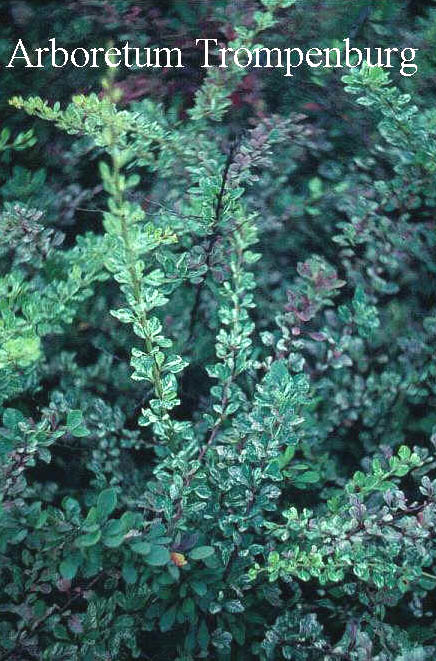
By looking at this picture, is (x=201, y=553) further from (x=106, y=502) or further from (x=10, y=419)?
(x=10, y=419)

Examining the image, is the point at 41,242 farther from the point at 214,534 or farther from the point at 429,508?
the point at 429,508

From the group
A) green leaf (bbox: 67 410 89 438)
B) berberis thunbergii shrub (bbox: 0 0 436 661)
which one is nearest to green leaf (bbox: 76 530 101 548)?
berberis thunbergii shrub (bbox: 0 0 436 661)

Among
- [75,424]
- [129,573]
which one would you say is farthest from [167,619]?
[75,424]

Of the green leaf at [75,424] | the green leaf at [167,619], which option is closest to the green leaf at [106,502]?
the green leaf at [75,424]

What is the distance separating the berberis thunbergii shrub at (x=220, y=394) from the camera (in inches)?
46.1

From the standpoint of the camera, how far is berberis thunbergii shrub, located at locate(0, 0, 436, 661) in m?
1.17

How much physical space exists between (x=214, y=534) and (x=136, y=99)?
3.88ft

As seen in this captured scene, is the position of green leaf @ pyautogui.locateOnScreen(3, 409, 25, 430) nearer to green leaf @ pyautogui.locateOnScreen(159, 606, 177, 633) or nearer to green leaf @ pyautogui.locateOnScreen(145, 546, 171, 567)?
green leaf @ pyautogui.locateOnScreen(145, 546, 171, 567)

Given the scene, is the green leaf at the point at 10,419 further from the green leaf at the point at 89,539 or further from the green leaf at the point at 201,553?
the green leaf at the point at 201,553

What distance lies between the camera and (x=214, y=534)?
4.32 feet

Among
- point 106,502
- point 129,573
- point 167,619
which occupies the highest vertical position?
point 106,502

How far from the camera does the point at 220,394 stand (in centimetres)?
128

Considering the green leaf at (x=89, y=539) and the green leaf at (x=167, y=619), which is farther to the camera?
the green leaf at (x=167, y=619)

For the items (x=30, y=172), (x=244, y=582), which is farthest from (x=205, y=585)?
(x=30, y=172)
